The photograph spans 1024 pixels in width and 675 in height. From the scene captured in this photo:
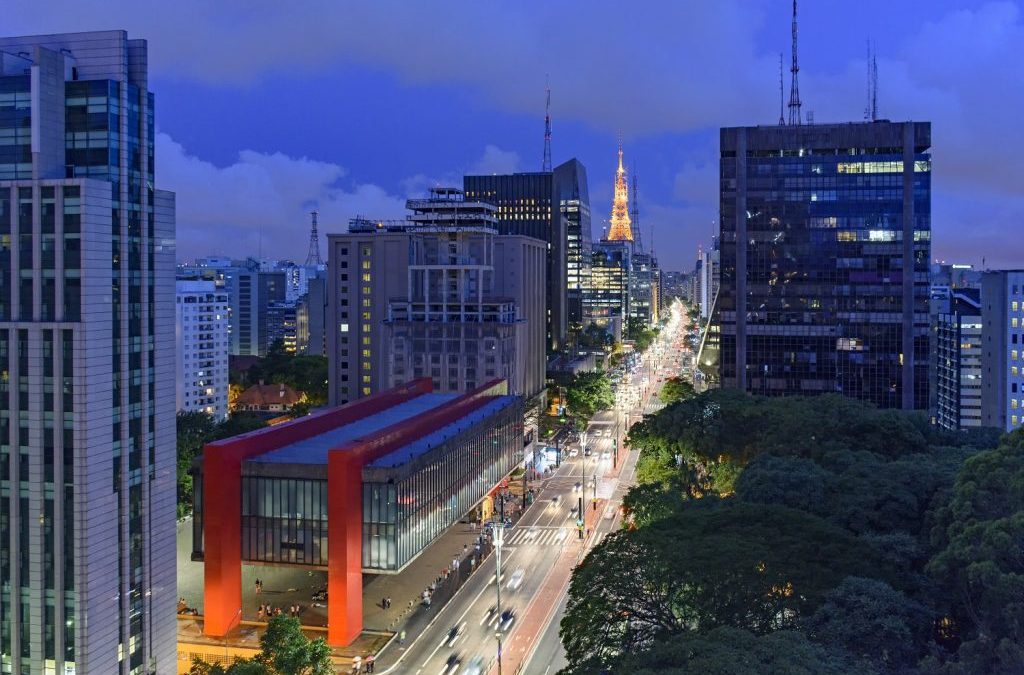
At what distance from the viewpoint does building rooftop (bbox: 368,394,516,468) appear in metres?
67.8

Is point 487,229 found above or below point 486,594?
above

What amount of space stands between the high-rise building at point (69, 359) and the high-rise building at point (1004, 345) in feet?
347

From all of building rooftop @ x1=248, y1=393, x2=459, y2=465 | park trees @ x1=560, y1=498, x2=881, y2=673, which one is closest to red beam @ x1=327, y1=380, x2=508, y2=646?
building rooftop @ x1=248, y1=393, x2=459, y2=465

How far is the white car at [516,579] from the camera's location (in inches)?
2876

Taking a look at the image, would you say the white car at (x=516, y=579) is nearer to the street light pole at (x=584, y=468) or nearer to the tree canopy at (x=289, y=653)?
the street light pole at (x=584, y=468)

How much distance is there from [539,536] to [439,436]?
16.3 metres

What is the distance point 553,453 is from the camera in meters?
126

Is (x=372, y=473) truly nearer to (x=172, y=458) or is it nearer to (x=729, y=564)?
(x=172, y=458)

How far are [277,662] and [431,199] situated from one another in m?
92.1

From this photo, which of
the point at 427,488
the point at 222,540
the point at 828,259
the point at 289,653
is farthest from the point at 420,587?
the point at 828,259

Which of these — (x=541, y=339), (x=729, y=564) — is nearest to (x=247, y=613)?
(x=729, y=564)

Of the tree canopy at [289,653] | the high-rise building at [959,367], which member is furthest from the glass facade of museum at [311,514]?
the high-rise building at [959,367]

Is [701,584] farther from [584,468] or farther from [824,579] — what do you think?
[584,468]

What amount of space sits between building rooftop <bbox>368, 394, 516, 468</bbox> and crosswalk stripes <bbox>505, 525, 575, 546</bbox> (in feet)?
37.6
